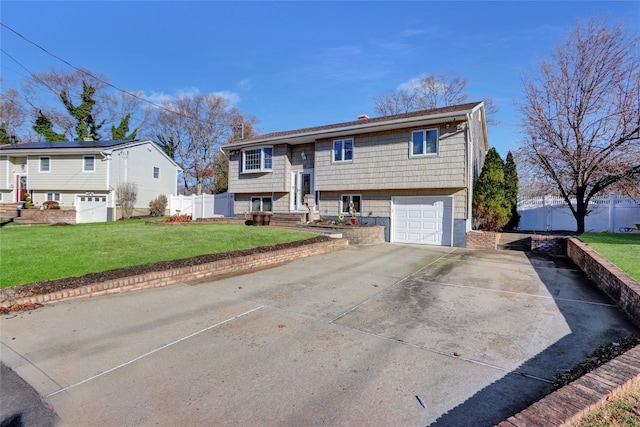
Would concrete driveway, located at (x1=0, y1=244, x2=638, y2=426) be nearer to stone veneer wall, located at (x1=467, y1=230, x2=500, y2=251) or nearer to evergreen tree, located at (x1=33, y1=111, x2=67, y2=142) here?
stone veneer wall, located at (x1=467, y1=230, x2=500, y2=251)

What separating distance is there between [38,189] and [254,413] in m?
30.8

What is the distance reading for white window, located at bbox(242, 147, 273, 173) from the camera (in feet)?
59.3

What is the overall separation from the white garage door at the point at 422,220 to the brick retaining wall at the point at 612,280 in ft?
16.3

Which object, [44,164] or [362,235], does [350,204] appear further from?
[44,164]

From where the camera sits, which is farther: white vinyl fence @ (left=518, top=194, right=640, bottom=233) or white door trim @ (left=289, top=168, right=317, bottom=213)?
white door trim @ (left=289, top=168, right=317, bottom=213)

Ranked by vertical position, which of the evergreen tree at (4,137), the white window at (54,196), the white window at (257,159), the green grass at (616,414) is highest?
the evergreen tree at (4,137)

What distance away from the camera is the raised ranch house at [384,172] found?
42.9 ft

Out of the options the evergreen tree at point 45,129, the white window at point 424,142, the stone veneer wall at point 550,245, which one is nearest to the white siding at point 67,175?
the evergreen tree at point 45,129

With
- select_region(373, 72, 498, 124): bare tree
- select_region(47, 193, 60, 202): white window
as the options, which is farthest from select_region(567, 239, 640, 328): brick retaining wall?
select_region(47, 193, 60, 202): white window

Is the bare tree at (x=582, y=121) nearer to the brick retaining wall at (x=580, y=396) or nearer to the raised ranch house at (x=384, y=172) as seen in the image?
the raised ranch house at (x=384, y=172)

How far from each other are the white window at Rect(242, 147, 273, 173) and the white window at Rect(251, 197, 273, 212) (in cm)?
182

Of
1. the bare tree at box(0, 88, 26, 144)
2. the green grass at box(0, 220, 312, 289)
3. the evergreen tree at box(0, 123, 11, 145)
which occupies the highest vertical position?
the bare tree at box(0, 88, 26, 144)

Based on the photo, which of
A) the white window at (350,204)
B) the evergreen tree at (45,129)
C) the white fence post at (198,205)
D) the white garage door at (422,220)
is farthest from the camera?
the evergreen tree at (45,129)

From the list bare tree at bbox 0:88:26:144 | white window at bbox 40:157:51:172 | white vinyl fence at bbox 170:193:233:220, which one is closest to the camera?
white vinyl fence at bbox 170:193:233:220
